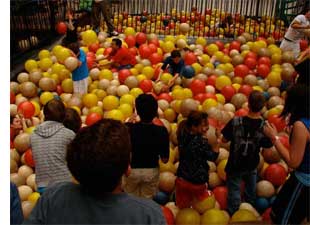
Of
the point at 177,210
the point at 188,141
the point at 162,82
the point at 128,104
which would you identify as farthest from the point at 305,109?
the point at 162,82

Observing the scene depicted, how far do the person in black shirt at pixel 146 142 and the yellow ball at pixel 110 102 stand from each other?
2.27 m

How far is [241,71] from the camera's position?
6559 mm

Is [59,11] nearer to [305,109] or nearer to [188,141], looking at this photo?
[188,141]

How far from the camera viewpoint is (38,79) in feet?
20.7

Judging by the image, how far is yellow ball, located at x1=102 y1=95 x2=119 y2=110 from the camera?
561 centimetres

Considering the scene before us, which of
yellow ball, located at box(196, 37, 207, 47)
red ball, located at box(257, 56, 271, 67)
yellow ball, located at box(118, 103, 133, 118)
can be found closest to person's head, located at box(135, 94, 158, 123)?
yellow ball, located at box(118, 103, 133, 118)

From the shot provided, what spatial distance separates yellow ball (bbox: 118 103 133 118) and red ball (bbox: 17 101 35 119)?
3.75 ft

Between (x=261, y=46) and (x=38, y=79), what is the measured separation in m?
3.88

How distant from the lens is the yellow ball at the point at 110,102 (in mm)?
5609

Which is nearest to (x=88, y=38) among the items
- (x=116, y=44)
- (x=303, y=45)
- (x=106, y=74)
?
(x=116, y=44)

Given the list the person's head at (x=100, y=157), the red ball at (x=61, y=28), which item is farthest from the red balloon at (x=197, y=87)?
the person's head at (x=100, y=157)

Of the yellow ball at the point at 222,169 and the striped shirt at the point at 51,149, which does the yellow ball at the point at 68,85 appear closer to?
the yellow ball at the point at 222,169

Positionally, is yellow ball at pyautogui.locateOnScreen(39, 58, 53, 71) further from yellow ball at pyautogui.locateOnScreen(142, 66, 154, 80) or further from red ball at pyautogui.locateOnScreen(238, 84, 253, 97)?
red ball at pyautogui.locateOnScreen(238, 84, 253, 97)

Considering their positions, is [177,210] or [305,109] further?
[177,210]
